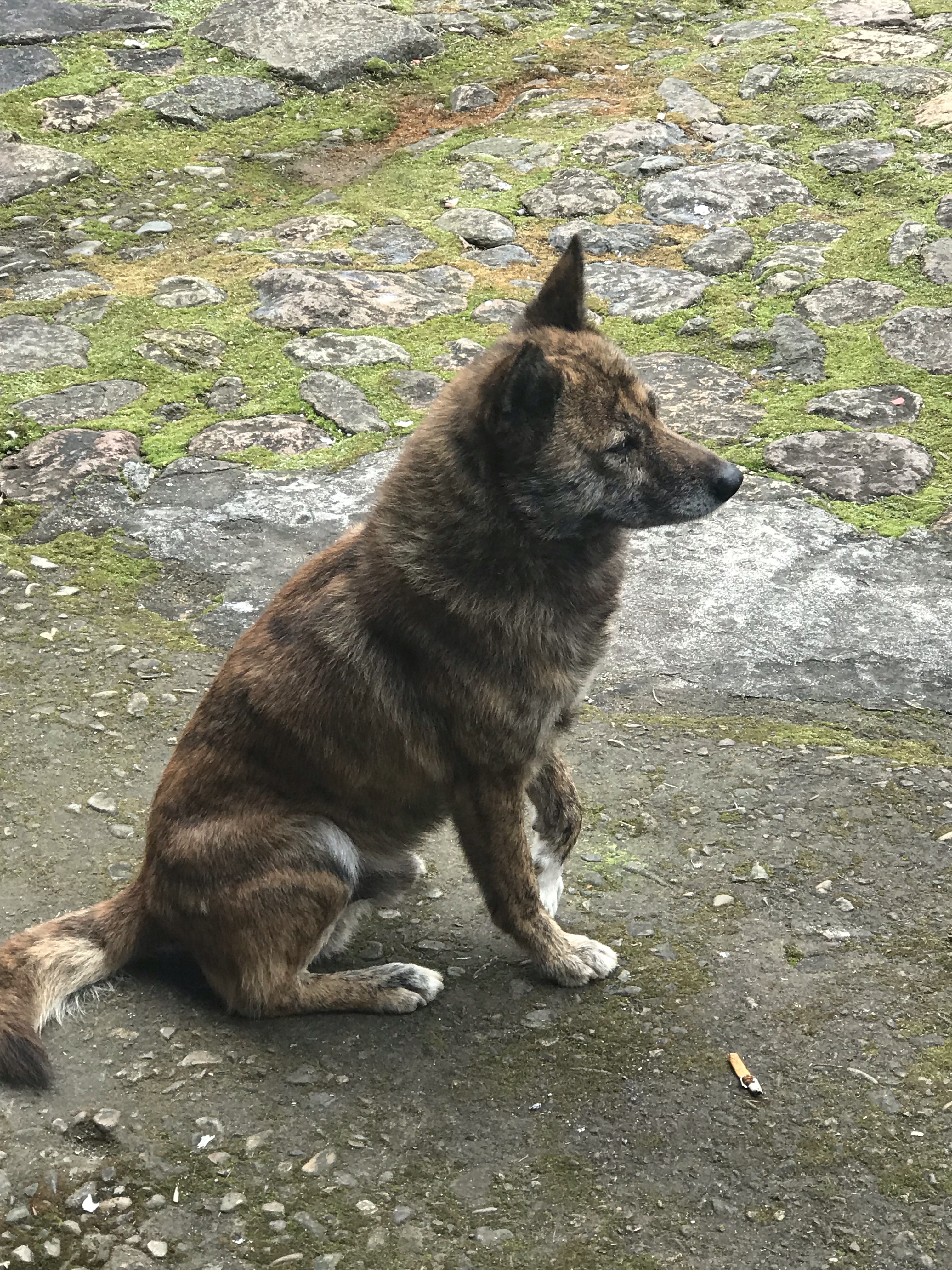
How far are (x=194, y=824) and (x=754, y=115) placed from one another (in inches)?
294

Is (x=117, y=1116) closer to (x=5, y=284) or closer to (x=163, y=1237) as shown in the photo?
(x=163, y=1237)

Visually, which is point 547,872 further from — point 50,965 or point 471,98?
point 471,98

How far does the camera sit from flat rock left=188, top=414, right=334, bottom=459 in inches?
253

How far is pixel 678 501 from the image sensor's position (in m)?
3.81

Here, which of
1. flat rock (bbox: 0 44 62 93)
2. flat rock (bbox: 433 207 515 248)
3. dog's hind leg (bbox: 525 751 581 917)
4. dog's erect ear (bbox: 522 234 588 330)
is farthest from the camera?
flat rock (bbox: 0 44 62 93)

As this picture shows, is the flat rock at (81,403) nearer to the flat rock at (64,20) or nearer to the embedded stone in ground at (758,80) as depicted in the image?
the flat rock at (64,20)

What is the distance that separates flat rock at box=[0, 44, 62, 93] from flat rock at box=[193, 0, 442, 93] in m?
1.17

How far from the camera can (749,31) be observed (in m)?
10.2

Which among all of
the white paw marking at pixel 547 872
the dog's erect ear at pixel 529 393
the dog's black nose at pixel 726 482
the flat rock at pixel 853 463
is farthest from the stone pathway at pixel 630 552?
the dog's erect ear at pixel 529 393

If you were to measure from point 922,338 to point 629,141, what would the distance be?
3.02m

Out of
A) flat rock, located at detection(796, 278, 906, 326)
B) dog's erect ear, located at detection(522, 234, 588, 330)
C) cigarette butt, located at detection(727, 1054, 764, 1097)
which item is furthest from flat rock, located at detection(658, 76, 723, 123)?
cigarette butt, located at detection(727, 1054, 764, 1097)

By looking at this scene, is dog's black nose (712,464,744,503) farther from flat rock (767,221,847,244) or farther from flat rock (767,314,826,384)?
flat rock (767,221,847,244)

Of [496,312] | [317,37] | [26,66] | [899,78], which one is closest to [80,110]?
[26,66]

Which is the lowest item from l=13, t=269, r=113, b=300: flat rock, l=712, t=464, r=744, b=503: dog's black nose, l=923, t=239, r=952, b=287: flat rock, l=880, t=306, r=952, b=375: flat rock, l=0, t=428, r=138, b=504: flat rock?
l=0, t=428, r=138, b=504: flat rock
